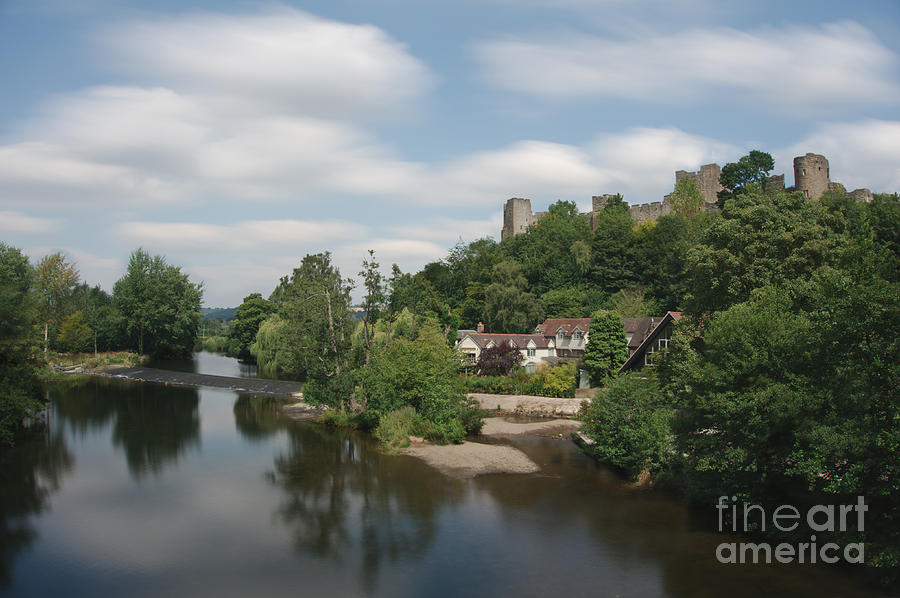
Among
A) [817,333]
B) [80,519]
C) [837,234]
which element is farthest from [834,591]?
[80,519]

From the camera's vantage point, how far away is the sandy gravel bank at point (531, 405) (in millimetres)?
32938

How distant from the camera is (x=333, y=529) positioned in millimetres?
16203

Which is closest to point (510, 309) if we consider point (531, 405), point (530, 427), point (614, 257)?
point (614, 257)

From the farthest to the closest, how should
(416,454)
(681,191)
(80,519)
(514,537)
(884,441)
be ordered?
(681,191) → (416,454) → (80,519) → (514,537) → (884,441)

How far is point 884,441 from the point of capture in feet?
35.2

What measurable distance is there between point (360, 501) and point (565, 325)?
30.1 metres

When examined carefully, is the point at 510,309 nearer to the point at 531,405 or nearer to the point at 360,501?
the point at 531,405

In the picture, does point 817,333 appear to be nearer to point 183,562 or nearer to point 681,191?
point 183,562

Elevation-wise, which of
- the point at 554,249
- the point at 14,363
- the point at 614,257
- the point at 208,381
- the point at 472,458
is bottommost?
the point at 472,458

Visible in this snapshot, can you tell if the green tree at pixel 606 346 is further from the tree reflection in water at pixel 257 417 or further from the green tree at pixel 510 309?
the tree reflection in water at pixel 257 417

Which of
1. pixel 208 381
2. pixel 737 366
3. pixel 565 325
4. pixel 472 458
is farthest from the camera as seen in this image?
pixel 565 325

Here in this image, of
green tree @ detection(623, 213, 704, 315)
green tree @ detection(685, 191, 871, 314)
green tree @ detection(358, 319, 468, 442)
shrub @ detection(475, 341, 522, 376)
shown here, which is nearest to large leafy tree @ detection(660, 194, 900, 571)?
green tree @ detection(685, 191, 871, 314)

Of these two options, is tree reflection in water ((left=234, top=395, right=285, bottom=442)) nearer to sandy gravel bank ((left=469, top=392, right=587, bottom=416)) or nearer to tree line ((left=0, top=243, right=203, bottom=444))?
sandy gravel bank ((left=469, top=392, right=587, bottom=416))

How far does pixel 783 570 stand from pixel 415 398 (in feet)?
53.0
